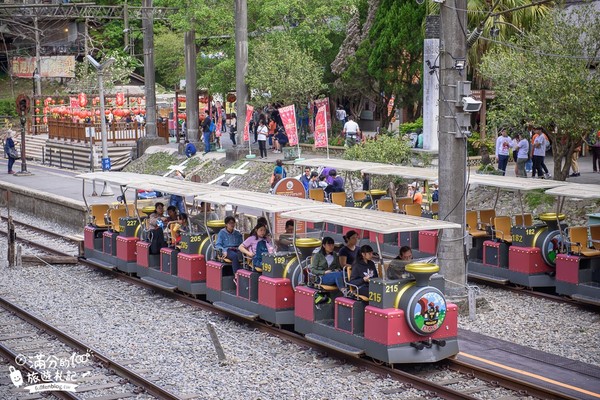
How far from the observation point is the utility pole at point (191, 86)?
41812 millimetres

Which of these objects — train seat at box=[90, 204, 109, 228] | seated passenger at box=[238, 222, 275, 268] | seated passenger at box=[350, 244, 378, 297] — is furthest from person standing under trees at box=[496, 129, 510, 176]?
seated passenger at box=[350, 244, 378, 297]

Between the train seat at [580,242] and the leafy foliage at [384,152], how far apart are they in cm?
1154

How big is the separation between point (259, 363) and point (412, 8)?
25.0 metres

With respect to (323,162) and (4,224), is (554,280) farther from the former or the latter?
(4,224)

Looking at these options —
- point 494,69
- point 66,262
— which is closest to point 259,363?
point 66,262

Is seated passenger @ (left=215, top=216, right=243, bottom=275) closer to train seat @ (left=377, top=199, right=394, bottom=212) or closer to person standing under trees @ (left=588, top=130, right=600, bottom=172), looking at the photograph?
train seat @ (left=377, top=199, right=394, bottom=212)

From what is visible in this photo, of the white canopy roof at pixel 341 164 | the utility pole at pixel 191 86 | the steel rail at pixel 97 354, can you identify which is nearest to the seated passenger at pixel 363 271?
the steel rail at pixel 97 354

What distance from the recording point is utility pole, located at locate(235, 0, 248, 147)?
37.1 m

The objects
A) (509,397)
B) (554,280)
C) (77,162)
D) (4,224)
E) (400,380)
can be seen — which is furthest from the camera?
(77,162)

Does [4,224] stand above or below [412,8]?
below

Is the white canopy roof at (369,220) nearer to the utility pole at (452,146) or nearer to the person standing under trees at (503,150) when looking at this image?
the utility pole at (452,146)

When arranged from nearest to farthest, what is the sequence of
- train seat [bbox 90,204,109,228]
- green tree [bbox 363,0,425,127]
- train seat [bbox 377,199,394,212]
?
1. train seat [bbox 90,204,109,228]
2. train seat [bbox 377,199,394,212]
3. green tree [bbox 363,0,425,127]

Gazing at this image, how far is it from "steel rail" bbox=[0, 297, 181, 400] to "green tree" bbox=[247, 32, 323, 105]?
20.9 meters

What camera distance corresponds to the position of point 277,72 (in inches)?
1511
